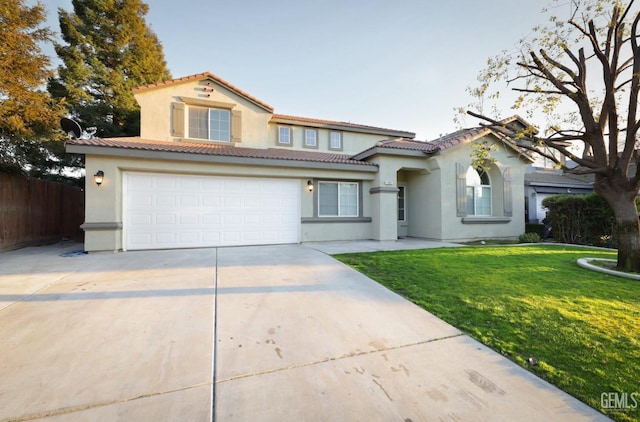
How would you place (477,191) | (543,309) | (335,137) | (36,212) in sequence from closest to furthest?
(543,309) → (36,212) → (477,191) → (335,137)

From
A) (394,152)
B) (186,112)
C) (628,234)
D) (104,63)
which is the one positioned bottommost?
(628,234)

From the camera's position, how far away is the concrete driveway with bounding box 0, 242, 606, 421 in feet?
6.05

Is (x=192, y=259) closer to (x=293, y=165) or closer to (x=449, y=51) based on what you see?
(x=293, y=165)

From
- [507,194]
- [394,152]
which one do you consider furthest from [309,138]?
[507,194]

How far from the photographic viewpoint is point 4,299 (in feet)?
12.5

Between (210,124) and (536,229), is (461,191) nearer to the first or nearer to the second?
(536,229)

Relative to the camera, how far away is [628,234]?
584 cm

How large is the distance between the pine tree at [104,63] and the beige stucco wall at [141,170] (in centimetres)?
1024

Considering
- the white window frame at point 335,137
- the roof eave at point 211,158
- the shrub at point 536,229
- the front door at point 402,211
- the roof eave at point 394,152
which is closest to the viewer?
the roof eave at point 211,158

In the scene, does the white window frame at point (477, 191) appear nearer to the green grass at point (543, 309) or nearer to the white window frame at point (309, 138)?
the green grass at point (543, 309)

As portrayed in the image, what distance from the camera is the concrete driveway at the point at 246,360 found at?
184 centimetres

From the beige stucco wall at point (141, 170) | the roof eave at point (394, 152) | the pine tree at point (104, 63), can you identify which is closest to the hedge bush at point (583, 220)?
the roof eave at point (394, 152)

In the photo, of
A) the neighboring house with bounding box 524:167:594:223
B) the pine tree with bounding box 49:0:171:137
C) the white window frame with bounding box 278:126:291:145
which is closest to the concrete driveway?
the white window frame with bounding box 278:126:291:145

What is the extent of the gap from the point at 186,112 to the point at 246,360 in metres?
11.3
